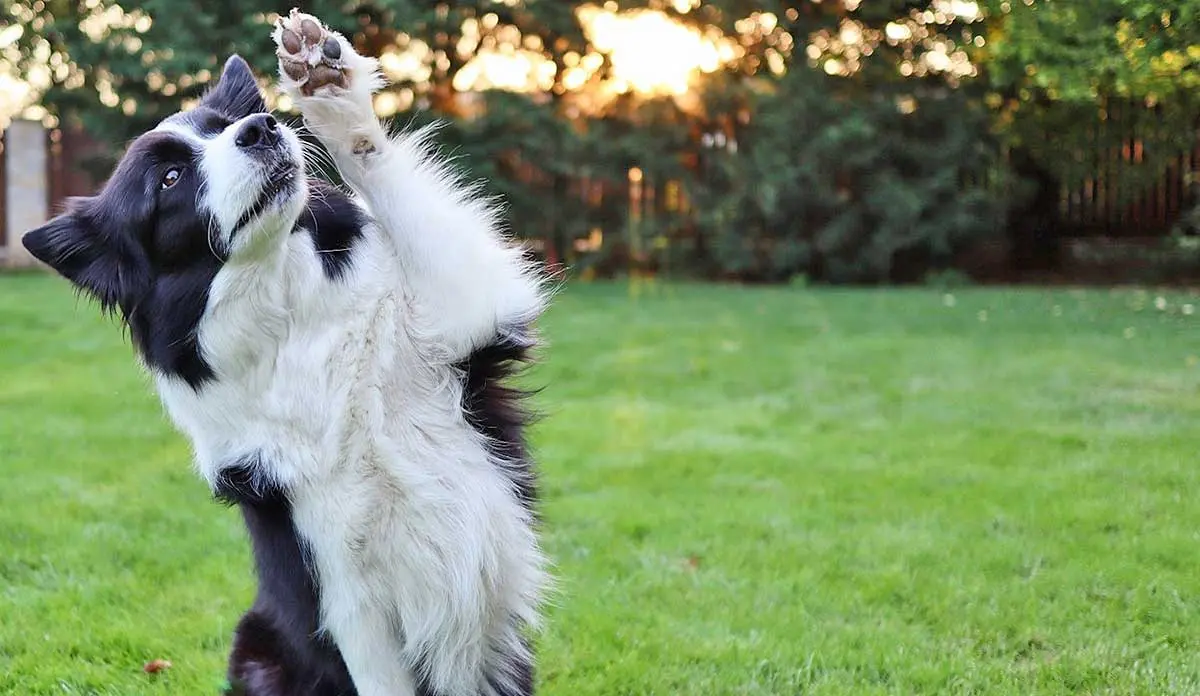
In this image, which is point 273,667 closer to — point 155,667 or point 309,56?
point 155,667

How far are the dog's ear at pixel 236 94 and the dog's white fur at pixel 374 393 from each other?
0.98 feet

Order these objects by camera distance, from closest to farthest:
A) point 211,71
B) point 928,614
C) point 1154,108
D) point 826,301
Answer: point 928,614 < point 826,301 < point 211,71 < point 1154,108

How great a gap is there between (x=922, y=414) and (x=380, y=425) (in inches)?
205

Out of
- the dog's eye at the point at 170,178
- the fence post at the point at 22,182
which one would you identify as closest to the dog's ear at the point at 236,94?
the dog's eye at the point at 170,178

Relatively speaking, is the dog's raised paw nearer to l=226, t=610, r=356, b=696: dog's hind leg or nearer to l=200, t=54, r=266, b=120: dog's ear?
l=200, t=54, r=266, b=120: dog's ear

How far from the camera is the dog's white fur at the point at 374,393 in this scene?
2.38m

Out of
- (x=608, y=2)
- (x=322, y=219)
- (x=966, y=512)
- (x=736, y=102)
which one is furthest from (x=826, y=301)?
(x=322, y=219)

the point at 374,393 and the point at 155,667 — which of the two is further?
the point at 155,667

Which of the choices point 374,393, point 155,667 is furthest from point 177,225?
point 155,667

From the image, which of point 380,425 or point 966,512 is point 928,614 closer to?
point 966,512

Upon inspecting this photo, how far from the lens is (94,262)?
2520mm

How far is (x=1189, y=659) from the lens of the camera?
10.6 ft

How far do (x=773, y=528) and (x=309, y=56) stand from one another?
311 cm

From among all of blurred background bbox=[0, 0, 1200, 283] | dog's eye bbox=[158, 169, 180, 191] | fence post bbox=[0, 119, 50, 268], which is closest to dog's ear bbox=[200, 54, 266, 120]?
dog's eye bbox=[158, 169, 180, 191]
